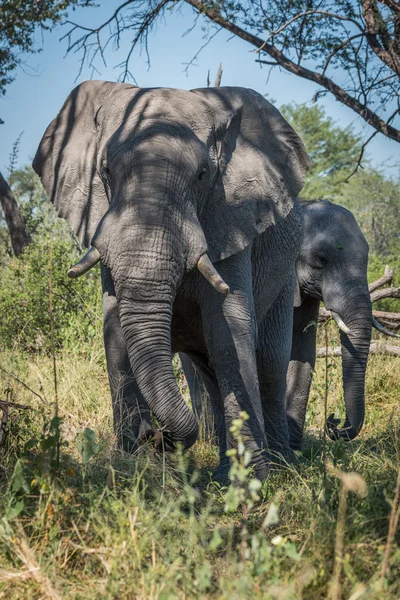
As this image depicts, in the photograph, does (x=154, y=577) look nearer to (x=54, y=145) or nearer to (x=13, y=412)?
(x=13, y=412)

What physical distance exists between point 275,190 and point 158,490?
2.16 metres

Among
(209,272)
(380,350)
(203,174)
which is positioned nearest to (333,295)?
(380,350)

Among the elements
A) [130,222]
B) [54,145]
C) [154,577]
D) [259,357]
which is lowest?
[154,577]

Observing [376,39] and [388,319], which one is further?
[388,319]

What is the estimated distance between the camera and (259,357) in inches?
257

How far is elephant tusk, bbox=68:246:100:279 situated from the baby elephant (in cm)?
382

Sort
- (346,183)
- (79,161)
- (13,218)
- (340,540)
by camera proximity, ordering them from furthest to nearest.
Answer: (346,183), (13,218), (79,161), (340,540)

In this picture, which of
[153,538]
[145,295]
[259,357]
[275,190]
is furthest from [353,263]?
[153,538]

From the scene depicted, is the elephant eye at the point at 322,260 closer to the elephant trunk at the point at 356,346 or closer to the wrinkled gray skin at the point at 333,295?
the wrinkled gray skin at the point at 333,295

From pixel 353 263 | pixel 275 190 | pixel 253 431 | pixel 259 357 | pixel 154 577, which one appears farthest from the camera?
pixel 353 263

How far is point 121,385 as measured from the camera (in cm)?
495

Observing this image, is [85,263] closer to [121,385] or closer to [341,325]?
[121,385]

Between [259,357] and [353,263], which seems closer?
[259,357]

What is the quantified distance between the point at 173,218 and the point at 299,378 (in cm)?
424
